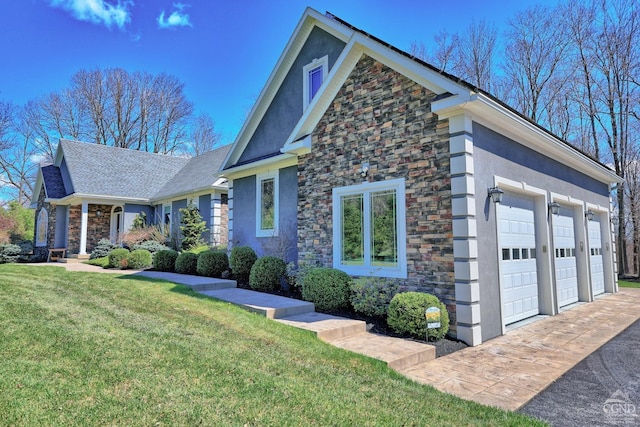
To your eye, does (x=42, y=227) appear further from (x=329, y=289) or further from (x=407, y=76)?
(x=407, y=76)

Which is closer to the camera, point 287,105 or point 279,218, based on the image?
point 279,218

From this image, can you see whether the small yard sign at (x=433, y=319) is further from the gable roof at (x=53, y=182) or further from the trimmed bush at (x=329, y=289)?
the gable roof at (x=53, y=182)

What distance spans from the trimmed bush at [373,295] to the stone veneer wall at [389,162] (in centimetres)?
32

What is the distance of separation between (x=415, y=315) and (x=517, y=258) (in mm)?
Answer: 3057

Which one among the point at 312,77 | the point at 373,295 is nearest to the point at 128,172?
the point at 312,77

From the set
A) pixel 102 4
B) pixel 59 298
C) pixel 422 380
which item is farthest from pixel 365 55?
pixel 102 4

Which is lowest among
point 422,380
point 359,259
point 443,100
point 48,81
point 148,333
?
point 422,380

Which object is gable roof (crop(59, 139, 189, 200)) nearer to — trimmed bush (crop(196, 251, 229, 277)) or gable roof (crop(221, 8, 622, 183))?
gable roof (crop(221, 8, 622, 183))

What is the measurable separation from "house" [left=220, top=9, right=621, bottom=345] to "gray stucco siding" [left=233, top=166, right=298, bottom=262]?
0.19 feet

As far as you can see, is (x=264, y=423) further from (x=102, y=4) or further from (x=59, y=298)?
(x=102, y=4)

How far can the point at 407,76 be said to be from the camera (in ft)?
23.6

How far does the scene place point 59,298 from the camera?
24.2 ft

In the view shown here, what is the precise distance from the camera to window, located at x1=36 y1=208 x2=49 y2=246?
2255 centimetres

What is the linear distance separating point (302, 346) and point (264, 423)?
224 cm
